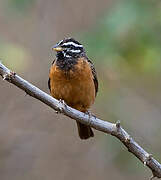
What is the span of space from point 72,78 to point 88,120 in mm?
1672

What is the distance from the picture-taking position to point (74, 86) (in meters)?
5.89

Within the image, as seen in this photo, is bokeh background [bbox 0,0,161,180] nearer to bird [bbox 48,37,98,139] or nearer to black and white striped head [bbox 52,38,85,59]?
black and white striped head [bbox 52,38,85,59]

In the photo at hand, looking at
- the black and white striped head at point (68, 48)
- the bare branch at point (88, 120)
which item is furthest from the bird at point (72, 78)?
the bare branch at point (88, 120)

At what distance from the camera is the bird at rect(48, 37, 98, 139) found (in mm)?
5895

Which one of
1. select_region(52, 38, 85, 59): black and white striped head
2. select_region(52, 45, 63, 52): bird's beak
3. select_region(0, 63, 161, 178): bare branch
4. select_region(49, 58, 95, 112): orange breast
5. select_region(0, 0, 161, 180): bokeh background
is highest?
select_region(0, 0, 161, 180): bokeh background

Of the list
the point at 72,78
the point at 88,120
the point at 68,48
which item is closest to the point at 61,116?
the point at 68,48

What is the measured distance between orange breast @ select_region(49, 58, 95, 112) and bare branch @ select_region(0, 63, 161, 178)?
1.56m

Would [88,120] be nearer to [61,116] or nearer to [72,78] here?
[72,78]

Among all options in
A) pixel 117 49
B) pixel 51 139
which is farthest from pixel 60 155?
pixel 117 49

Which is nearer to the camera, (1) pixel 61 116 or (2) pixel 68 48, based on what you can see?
(2) pixel 68 48

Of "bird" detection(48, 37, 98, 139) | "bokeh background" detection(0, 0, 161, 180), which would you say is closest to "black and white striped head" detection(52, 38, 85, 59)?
"bird" detection(48, 37, 98, 139)

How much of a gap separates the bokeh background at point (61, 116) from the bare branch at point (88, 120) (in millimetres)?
2523

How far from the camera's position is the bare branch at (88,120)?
3887 millimetres

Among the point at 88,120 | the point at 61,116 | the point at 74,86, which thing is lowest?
the point at 88,120
